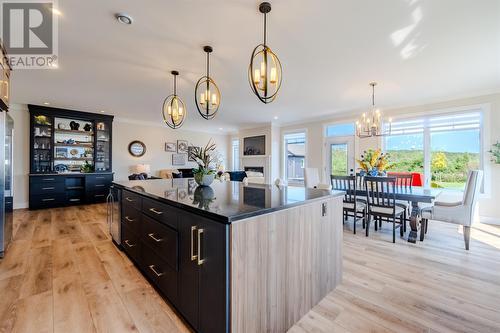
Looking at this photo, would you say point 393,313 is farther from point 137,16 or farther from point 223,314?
point 137,16

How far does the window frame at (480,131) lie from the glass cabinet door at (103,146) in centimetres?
788

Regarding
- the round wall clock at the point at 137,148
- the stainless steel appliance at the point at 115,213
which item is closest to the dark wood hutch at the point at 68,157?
the round wall clock at the point at 137,148

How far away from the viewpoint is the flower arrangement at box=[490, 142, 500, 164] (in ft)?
13.0

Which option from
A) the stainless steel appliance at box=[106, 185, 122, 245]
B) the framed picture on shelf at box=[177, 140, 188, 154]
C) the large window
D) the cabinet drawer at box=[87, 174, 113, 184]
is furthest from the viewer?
the framed picture on shelf at box=[177, 140, 188, 154]

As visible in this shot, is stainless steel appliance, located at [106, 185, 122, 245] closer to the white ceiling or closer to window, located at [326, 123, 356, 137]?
the white ceiling

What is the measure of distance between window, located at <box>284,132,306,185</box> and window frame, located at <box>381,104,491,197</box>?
9.71 feet

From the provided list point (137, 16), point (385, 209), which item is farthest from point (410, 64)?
point (137, 16)

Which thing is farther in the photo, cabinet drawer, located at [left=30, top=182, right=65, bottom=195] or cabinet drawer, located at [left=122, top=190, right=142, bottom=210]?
cabinet drawer, located at [left=30, top=182, right=65, bottom=195]

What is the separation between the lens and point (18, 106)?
5363 mm

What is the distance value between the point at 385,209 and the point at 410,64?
2151 millimetres

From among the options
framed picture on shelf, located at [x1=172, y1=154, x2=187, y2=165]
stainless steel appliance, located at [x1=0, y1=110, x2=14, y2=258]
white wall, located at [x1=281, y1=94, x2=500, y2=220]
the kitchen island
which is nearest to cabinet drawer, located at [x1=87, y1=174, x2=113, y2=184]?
framed picture on shelf, located at [x1=172, y1=154, x2=187, y2=165]

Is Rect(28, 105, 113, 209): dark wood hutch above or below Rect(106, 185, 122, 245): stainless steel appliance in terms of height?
above

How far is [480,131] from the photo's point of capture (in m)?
4.30

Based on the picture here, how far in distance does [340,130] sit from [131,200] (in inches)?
227
